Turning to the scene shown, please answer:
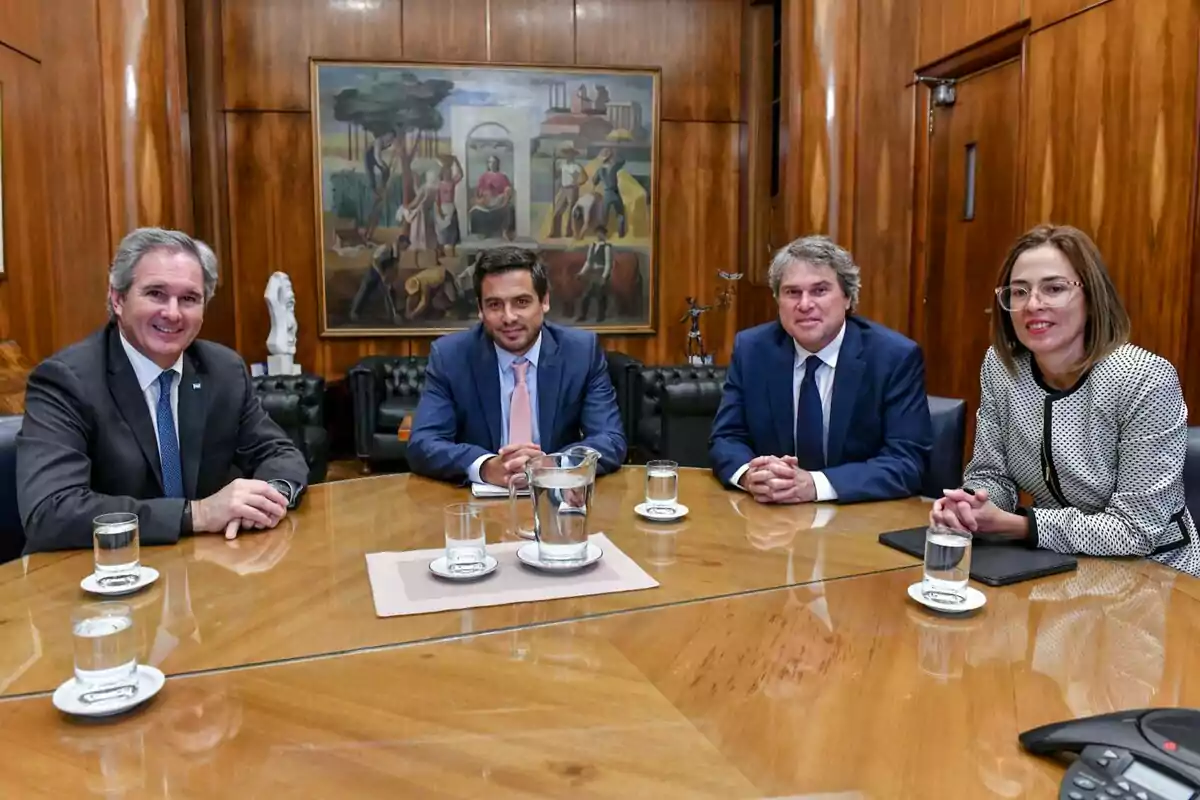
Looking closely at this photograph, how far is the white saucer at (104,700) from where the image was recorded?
989 millimetres

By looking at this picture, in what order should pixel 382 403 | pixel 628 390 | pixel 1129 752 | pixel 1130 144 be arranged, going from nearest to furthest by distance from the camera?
pixel 1129 752, pixel 1130 144, pixel 628 390, pixel 382 403

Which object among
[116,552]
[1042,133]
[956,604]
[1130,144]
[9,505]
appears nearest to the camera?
[956,604]

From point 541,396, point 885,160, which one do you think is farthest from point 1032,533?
point 885,160

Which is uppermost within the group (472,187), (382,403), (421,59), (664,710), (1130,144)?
(421,59)

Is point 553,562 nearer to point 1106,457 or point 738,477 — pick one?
point 738,477

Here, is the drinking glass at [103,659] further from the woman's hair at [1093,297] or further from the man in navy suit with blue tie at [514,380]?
the woman's hair at [1093,297]

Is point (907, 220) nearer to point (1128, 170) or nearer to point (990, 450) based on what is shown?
point (1128, 170)

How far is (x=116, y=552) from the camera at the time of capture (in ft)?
4.70

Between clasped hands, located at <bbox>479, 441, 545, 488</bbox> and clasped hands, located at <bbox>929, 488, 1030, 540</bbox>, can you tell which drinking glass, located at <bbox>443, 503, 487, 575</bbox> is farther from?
clasped hands, located at <bbox>929, 488, 1030, 540</bbox>

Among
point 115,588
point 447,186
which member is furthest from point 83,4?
point 115,588

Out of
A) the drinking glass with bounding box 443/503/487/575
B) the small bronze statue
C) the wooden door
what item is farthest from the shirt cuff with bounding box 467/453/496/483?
the small bronze statue

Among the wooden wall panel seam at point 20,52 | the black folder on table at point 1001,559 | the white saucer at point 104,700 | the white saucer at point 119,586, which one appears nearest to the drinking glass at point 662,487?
the black folder on table at point 1001,559

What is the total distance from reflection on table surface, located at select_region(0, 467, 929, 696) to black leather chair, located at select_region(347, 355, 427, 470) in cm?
334

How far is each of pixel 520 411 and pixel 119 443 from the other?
3.54ft
